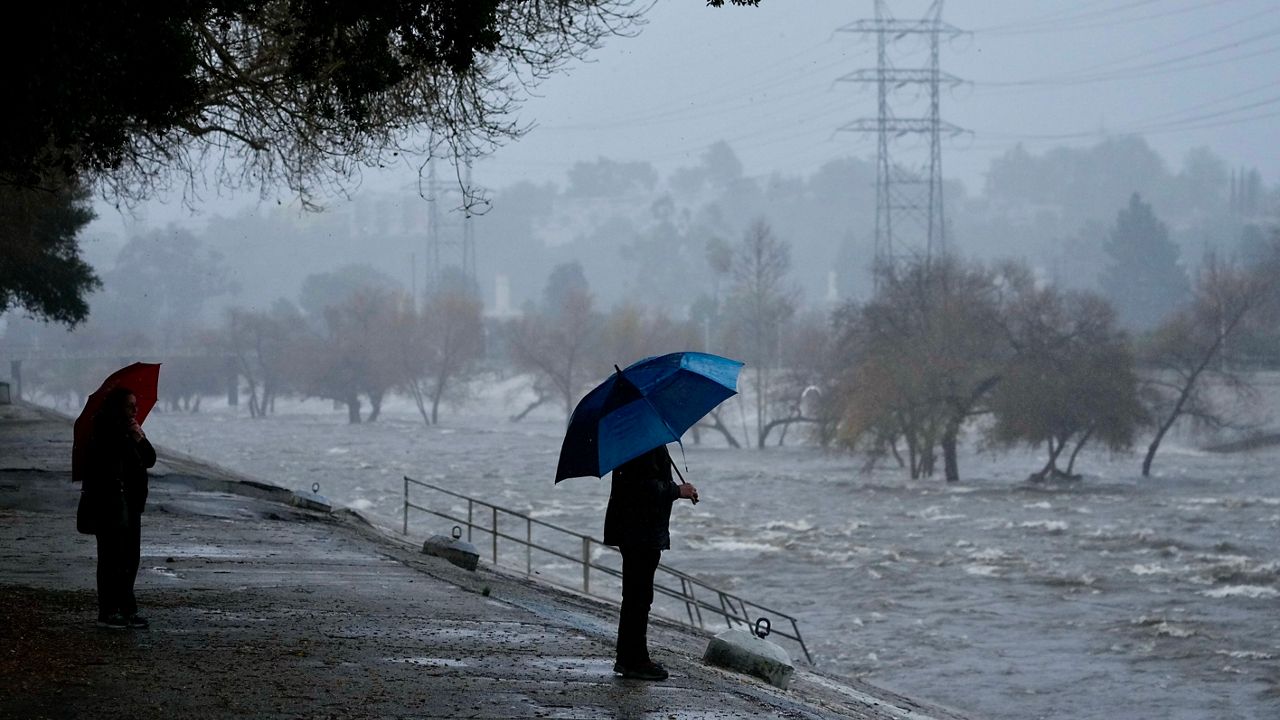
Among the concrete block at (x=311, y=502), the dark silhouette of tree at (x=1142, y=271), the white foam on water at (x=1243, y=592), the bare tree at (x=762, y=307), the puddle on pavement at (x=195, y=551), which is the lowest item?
the white foam on water at (x=1243, y=592)

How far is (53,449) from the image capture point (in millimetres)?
31359

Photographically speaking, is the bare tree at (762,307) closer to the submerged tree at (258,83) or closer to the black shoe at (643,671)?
the submerged tree at (258,83)

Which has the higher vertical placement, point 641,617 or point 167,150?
point 167,150

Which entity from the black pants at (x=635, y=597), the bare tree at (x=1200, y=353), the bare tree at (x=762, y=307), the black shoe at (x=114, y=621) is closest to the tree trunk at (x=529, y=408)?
the bare tree at (x=762, y=307)

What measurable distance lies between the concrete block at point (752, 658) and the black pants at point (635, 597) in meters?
3.04

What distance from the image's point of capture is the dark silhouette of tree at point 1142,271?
5743 inches

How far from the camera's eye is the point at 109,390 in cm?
1073

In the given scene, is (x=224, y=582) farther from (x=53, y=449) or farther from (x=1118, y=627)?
(x=1118, y=627)

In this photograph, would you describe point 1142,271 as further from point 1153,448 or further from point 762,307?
point 1153,448

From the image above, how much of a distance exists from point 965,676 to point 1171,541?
65.0ft

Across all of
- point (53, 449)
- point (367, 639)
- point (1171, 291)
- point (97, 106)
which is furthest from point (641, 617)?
point (1171, 291)

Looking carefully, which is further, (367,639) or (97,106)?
(367,639)

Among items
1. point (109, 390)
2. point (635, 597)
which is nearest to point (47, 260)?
point (109, 390)

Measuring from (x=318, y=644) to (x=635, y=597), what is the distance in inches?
132
